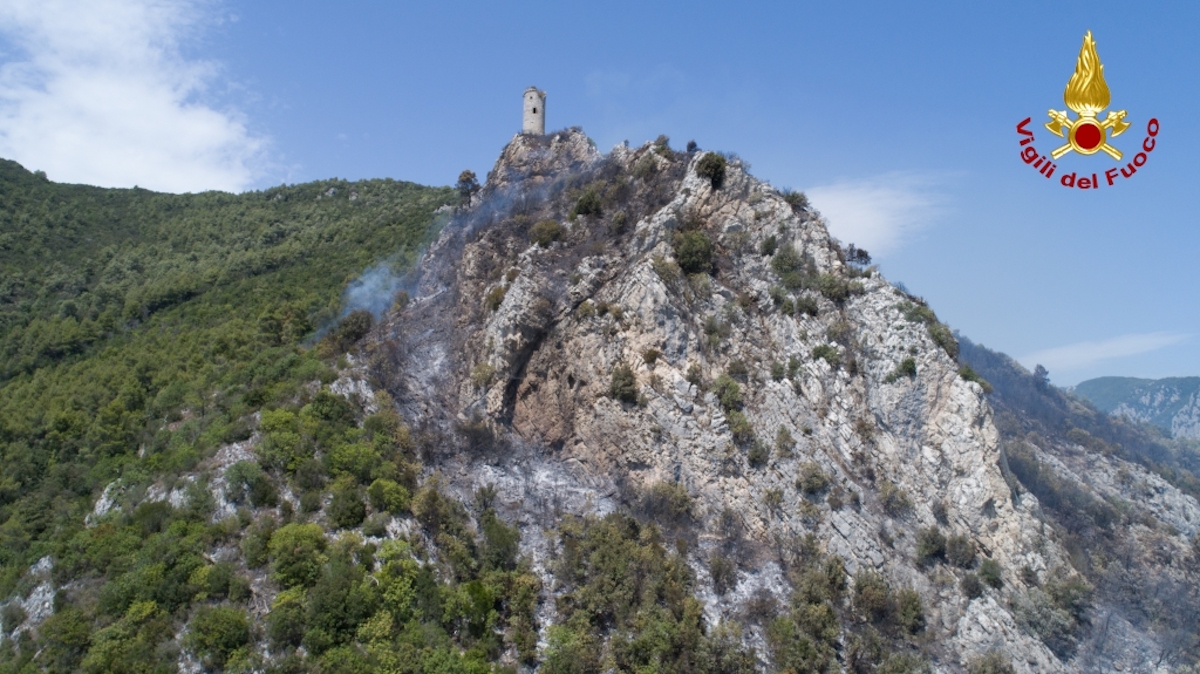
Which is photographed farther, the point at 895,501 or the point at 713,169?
the point at 713,169

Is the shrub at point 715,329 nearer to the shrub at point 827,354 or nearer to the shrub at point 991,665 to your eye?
the shrub at point 827,354

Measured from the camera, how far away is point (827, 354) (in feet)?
109

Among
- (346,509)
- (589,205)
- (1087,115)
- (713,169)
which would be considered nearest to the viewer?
(1087,115)

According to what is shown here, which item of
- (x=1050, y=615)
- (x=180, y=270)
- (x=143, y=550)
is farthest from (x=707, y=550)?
(x=180, y=270)

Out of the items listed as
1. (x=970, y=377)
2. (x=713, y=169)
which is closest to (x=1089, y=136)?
(x=970, y=377)

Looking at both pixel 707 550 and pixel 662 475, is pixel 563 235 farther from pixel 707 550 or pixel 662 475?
pixel 707 550

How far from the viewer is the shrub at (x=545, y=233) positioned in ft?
123

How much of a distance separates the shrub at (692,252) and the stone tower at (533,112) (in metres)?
17.9

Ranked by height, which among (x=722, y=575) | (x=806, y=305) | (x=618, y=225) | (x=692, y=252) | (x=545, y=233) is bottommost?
(x=722, y=575)

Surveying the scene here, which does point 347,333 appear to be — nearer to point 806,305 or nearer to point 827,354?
point 806,305

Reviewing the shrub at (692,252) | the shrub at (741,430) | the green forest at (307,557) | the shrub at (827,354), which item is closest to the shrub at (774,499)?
the green forest at (307,557)

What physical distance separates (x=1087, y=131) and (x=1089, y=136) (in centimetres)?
14

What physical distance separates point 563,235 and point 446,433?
465 inches

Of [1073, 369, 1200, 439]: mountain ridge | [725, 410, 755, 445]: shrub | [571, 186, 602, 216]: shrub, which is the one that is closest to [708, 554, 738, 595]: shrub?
[725, 410, 755, 445]: shrub
